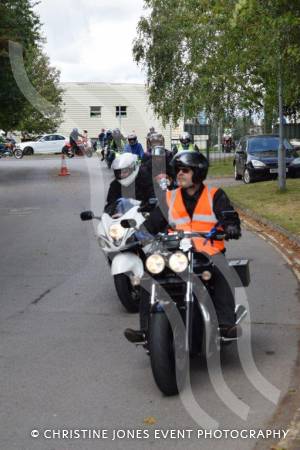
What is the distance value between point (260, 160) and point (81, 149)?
2142 cm

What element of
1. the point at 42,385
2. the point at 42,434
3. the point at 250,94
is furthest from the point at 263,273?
the point at 250,94

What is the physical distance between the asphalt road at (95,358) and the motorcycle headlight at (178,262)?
93 cm

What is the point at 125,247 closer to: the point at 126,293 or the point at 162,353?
the point at 126,293

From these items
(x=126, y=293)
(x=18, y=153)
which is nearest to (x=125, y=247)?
(x=126, y=293)

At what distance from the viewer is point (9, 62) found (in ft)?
100

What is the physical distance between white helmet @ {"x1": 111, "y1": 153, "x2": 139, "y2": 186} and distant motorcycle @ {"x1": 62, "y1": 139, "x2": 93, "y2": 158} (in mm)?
35623

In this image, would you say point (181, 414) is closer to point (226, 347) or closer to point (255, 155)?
point (226, 347)

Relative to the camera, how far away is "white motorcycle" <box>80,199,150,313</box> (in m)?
7.46

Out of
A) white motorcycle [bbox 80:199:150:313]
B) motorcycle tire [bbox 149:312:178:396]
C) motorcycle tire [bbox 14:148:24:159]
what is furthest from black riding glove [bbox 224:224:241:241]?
motorcycle tire [bbox 14:148:24:159]

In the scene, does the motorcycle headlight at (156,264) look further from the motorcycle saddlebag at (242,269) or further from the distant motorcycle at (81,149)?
the distant motorcycle at (81,149)

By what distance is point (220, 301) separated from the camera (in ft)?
20.3

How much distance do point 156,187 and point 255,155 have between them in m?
19.0

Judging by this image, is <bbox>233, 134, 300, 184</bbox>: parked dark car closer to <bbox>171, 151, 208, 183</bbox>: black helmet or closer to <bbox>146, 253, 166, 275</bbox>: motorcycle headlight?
<bbox>171, 151, 208, 183</bbox>: black helmet

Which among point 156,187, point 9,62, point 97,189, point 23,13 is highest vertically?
point 23,13
